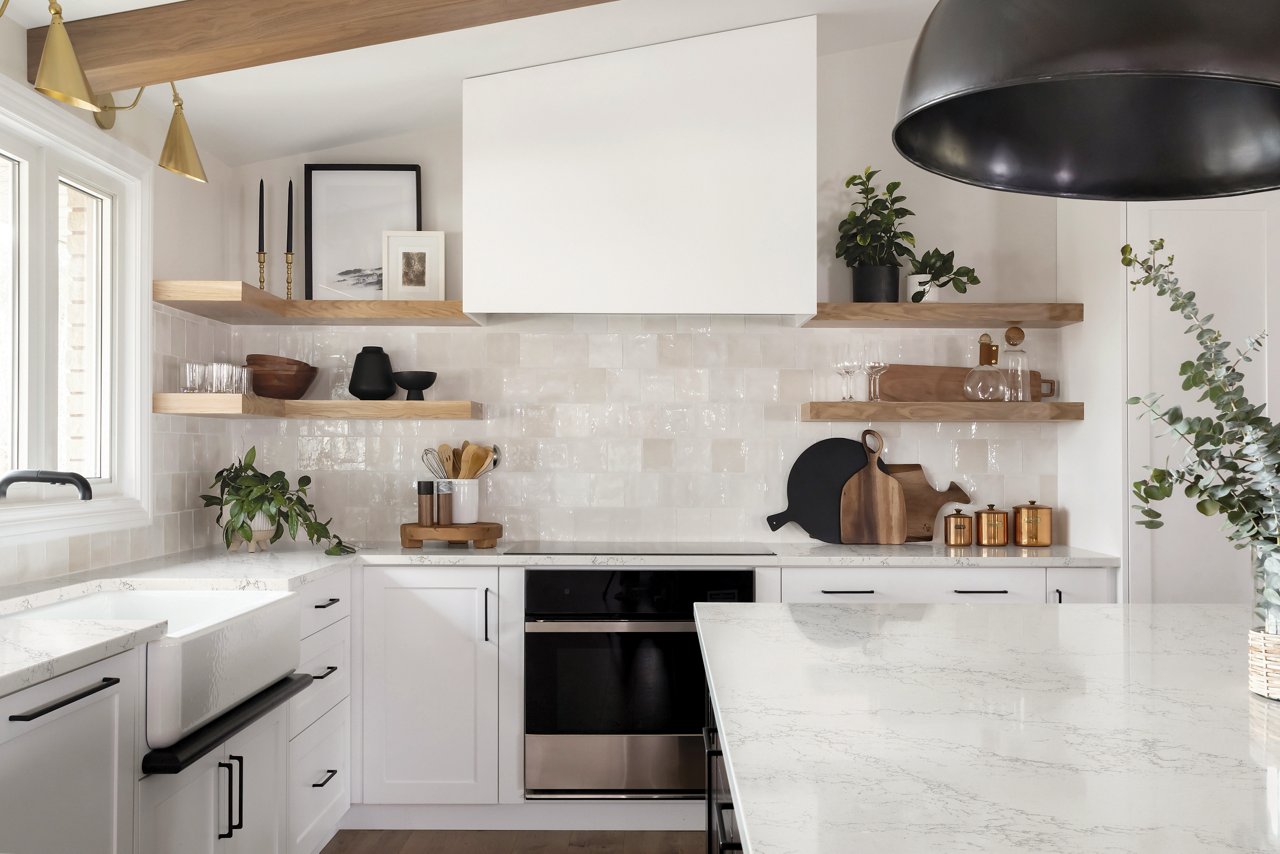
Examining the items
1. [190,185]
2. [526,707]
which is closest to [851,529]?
[526,707]

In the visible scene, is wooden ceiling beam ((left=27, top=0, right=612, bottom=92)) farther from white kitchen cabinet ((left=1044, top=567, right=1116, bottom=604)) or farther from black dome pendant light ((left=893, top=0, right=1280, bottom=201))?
white kitchen cabinet ((left=1044, top=567, right=1116, bottom=604))

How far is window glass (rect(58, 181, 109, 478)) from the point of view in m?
2.84

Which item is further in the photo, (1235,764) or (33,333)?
(33,333)

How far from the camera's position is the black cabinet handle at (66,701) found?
1515 millimetres

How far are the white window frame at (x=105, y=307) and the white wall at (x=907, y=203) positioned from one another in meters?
2.48

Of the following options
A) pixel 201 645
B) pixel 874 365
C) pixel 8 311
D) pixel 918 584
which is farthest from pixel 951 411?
pixel 8 311

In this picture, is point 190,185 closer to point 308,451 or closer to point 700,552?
point 308,451

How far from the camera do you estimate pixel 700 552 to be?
338 centimetres

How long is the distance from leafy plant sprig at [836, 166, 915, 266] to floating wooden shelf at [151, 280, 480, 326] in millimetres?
1471

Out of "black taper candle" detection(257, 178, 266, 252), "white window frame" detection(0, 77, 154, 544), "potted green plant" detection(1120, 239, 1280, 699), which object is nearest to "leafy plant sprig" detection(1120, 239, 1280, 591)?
"potted green plant" detection(1120, 239, 1280, 699)

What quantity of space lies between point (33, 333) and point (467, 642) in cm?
161

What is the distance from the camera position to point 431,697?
3.28m

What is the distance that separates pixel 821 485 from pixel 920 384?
55cm

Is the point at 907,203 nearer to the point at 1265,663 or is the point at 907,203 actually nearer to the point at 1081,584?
the point at 1081,584
